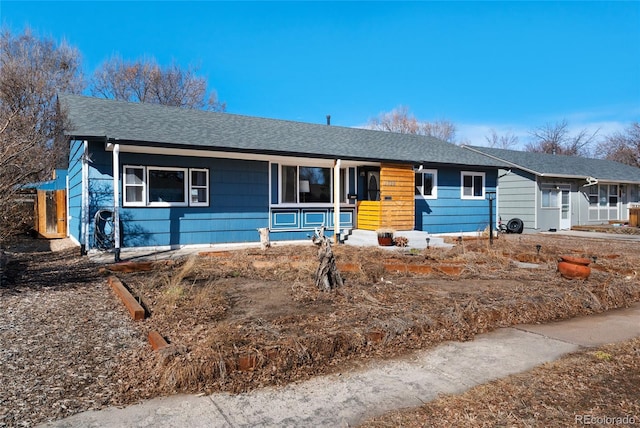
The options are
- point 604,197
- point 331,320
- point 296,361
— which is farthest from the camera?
point 604,197

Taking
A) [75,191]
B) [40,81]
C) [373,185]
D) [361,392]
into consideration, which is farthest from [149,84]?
[361,392]

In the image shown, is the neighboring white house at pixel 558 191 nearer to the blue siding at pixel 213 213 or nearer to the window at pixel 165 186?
the blue siding at pixel 213 213

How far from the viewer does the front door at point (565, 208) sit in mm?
20406

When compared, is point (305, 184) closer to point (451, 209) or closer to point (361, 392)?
point (451, 209)

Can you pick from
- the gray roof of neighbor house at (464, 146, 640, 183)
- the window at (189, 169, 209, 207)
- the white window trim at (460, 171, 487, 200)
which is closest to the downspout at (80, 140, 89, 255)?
the window at (189, 169, 209, 207)

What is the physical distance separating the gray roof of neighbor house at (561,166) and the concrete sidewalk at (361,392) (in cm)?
1652

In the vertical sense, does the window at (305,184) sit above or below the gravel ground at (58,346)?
above

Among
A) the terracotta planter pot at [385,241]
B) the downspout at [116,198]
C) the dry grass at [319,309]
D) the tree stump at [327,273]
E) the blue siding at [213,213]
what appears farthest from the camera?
the terracotta planter pot at [385,241]

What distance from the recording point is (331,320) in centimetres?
471

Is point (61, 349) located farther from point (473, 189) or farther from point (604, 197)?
point (604, 197)

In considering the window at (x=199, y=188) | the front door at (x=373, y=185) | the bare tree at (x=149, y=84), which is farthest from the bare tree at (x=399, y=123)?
the window at (x=199, y=188)

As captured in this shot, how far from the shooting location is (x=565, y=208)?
20656 millimetres

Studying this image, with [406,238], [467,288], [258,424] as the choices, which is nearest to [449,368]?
[258,424]

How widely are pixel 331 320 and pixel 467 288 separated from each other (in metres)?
2.92
